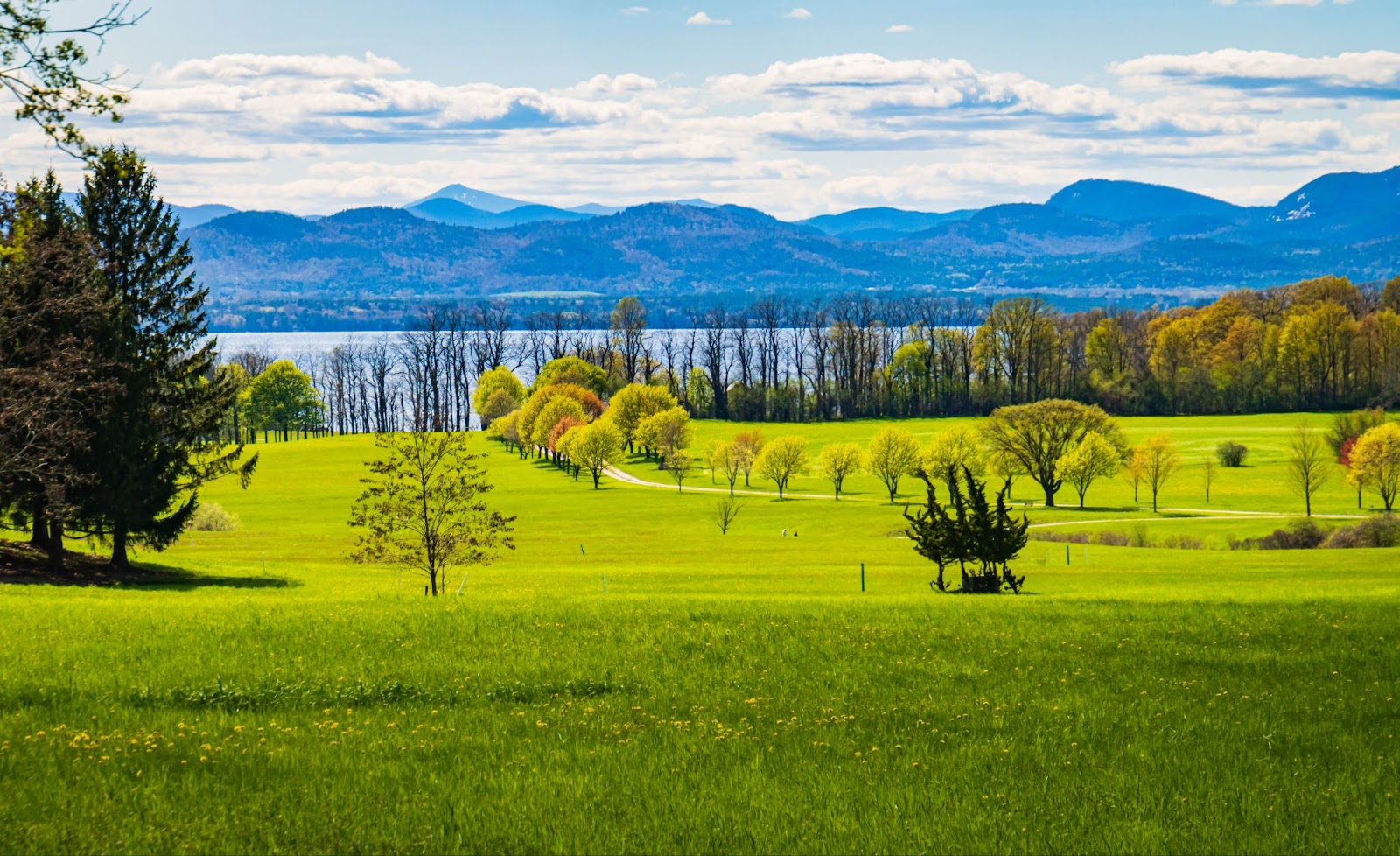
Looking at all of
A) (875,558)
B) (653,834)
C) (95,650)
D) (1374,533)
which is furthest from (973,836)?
(1374,533)

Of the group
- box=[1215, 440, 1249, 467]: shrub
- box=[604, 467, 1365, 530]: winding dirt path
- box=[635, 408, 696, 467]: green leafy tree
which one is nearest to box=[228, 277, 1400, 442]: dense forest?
box=[635, 408, 696, 467]: green leafy tree

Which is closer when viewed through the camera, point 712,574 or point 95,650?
point 95,650

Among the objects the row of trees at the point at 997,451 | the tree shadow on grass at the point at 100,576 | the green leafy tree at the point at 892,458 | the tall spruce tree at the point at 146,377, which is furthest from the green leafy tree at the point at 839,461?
the tall spruce tree at the point at 146,377

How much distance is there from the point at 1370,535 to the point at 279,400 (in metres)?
122

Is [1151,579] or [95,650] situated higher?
[95,650]

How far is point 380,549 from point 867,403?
134 metres

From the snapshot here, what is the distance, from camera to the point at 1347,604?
74.5 ft

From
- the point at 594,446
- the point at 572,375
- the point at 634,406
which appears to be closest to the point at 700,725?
the point at 594,446

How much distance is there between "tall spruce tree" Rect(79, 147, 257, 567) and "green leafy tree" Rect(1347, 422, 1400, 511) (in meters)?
72.9

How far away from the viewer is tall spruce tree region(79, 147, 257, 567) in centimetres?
3353

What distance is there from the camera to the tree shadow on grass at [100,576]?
32594 millimetres

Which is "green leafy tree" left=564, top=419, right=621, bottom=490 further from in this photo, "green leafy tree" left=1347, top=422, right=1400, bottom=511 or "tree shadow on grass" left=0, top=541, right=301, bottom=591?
"tree shadow on grass" left=0, top=541, right=301, bottom=591

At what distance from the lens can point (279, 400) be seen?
486ft

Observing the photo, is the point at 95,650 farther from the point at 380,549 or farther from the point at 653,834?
the point at 380,549
